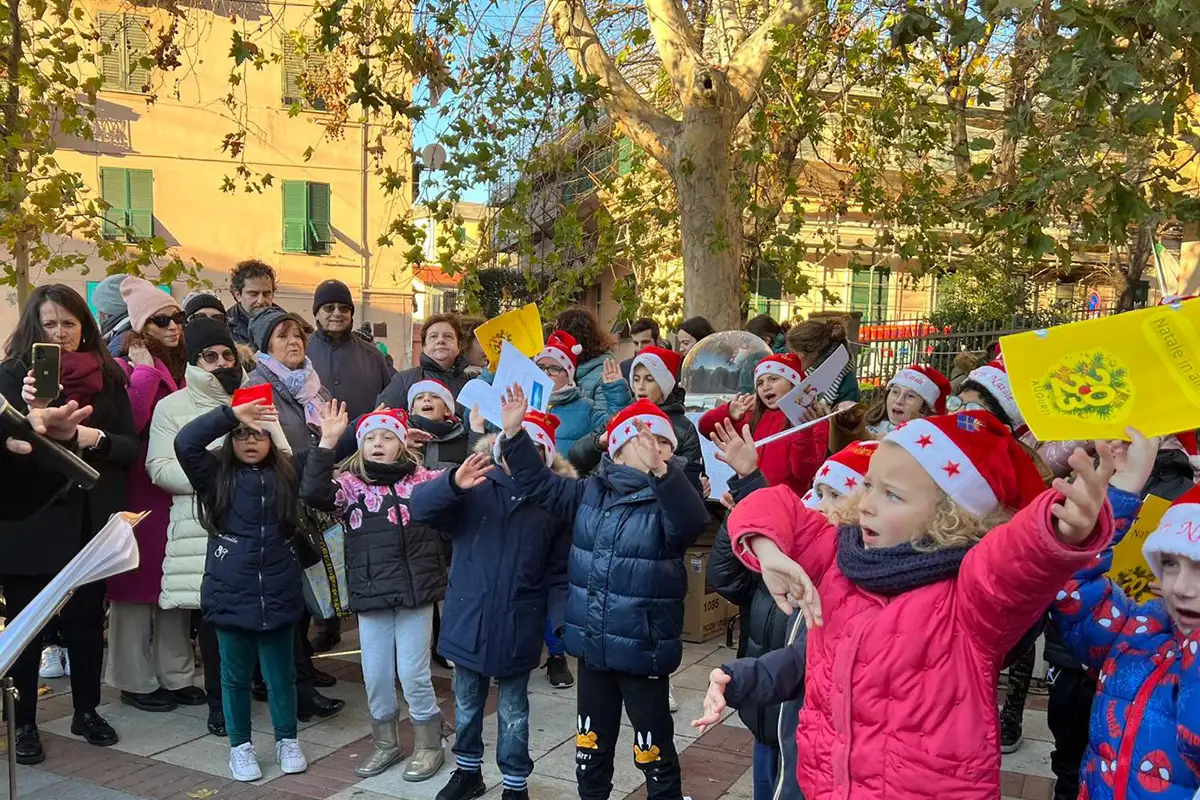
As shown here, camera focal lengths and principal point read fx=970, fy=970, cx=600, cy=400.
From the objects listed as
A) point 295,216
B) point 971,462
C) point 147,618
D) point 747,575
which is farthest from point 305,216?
point 971,462

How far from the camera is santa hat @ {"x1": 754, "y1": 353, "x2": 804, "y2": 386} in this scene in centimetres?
525

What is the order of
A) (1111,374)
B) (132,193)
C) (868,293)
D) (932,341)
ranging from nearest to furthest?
1. (1111,374)
2. (932,341)
3. (132,193)
4. (868,293)

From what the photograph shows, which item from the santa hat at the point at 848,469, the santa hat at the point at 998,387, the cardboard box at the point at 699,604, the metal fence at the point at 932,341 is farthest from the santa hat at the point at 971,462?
the metal fence at the point at 932,341

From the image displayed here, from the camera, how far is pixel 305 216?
79.6 ft

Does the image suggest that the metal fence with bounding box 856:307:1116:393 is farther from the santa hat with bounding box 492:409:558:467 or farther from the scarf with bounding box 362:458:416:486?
the scarf with bounding box 362:458:416:486

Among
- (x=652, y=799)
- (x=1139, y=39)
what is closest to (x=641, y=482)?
(x=652, y=799)

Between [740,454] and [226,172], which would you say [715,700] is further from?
[226,172]

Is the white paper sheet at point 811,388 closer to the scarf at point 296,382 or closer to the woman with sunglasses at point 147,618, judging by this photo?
the scarf at point 296,382

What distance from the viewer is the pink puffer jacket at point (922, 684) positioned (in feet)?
7.10

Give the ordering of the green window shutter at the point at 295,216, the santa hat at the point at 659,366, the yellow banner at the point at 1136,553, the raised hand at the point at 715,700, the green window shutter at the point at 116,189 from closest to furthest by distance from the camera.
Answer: the raised hand at the point at 715,700 < the yellow banner at the point at 1136,553 < the santa hat at the point at 659,366 < the green window shutter at the point at 116,189 < the green window shutter at the point at 295,216

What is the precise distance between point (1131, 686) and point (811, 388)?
2.36 meters

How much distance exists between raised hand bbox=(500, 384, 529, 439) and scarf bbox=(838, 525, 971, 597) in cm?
179

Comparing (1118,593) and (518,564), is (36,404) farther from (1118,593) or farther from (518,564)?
(1118,593)

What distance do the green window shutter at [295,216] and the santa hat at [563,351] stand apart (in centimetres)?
1960
